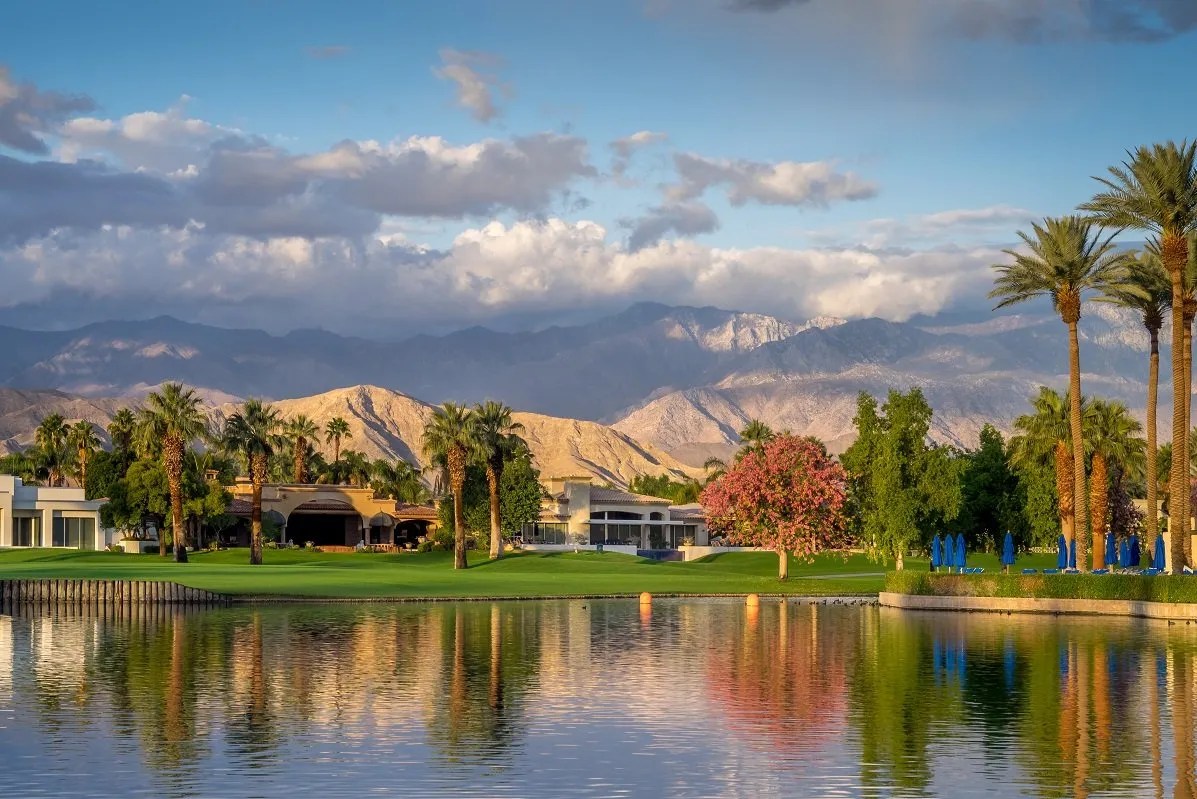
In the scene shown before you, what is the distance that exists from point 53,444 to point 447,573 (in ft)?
256

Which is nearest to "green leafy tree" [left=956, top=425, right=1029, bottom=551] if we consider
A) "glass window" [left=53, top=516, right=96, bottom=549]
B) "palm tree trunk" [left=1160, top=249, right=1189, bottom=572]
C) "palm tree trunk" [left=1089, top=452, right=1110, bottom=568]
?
"palm tree trunk" [left=1089, top=452, right=1110, bottom=568]

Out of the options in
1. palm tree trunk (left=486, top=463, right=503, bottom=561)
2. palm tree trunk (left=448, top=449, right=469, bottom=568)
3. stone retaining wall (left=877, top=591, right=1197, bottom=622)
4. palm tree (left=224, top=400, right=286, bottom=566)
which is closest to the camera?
stone retaining wall (left=877, top=591, right=1197, bottom=622)

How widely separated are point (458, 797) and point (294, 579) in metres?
59.3

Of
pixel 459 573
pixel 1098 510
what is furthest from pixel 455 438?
pixel 1098 510

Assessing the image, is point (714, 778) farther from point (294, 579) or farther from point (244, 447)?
point (244, 447)

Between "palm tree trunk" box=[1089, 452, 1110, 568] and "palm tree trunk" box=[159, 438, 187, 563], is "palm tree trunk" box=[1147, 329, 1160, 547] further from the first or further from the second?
"palm tree trunk" box=[159, 438, 187, 563]

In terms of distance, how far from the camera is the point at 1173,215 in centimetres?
5803

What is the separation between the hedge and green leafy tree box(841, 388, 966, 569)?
17.9 m

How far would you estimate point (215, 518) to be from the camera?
429 ft

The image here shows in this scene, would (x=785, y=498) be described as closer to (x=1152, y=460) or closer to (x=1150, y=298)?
(x=1152, y=460)

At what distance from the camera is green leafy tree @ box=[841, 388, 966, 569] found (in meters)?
82.3

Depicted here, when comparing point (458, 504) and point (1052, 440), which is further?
point (458, 504)

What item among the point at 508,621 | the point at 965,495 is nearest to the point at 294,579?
the point at 508,621

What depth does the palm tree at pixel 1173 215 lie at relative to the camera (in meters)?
57.8
